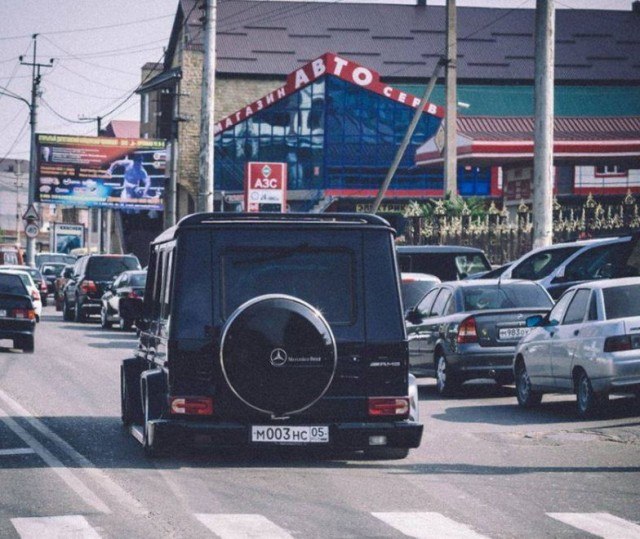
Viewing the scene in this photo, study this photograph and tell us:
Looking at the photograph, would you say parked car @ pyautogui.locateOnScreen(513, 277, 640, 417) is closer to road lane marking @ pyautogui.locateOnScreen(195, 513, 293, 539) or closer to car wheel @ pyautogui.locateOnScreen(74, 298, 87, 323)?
road lane marking @ pyautogui.locateOnScreen(195, 513, 293, 539)

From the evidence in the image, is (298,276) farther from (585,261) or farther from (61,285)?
(61,285)

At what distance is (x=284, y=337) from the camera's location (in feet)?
36.3

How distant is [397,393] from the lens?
11523 mm

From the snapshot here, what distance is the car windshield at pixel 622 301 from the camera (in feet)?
51.5

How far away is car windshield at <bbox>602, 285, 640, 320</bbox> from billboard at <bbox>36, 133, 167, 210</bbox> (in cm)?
5160

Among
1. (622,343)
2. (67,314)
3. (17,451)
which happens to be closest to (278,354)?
(17,451)

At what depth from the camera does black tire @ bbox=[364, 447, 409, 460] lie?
12461 mm

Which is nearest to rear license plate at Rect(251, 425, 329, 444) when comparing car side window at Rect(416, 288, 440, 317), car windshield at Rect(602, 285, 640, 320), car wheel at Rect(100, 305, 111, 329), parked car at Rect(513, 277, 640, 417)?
parked car at Rect(513, 277, 640, 417)

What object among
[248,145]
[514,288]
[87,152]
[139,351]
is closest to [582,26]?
[248,145]

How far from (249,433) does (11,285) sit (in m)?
17.5

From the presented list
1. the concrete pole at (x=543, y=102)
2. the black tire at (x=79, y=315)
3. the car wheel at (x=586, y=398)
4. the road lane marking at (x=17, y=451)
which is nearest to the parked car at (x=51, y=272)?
the black tire at (x=79, y=315)

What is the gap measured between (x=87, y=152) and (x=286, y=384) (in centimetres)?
5573

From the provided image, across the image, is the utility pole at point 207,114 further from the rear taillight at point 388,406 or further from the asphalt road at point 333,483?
the rear taillight at point 388,406

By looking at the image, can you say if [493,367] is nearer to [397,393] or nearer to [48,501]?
[397,393]
